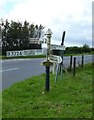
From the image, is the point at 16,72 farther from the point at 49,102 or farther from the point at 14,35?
the point at 14,35

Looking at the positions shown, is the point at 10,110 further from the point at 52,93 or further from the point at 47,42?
the point at 47,42

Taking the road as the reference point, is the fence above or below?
above

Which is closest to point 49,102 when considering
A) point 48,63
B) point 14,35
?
point 48,63

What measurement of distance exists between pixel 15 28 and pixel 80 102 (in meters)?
42.4

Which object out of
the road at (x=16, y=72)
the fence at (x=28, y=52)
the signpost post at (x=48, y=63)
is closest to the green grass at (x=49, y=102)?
the signpost post at (x=48, y=63)

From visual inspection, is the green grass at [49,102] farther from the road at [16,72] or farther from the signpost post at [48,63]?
the road at [16,72]

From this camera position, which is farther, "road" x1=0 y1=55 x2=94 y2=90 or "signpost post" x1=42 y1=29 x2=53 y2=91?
"road" x1=0 y1=55 x2=94 y2=90

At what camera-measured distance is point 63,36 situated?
568 inches

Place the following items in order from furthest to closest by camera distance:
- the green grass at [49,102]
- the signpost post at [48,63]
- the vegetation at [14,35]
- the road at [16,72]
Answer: the vegetation at [14,35] < the road at [16,72] < the signpost post at [48,63] < the green grass at [49,102]

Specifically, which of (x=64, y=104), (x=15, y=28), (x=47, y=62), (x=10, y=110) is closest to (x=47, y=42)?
(x=47, y=62)

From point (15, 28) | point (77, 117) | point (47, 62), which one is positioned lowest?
point (77, 117)

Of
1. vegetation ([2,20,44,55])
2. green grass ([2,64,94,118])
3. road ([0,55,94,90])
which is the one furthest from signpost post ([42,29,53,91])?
vegetation ([2,20,44,55])

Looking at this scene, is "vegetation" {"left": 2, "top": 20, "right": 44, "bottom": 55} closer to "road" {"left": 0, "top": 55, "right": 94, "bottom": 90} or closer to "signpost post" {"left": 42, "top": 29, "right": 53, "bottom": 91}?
"road" {"left": 0, "top": 55, "right": 94, "bottom": 90}

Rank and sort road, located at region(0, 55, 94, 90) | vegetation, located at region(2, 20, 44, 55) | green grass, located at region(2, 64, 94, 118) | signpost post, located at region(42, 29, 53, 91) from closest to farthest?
green grass, located at region(2, 64, 94, 118) → signpost post, located at region(42, 29, 53, 91) → road, located at region(0, 55, 94, 90) → vegetation, located at region(2, 20, 44, 55)
